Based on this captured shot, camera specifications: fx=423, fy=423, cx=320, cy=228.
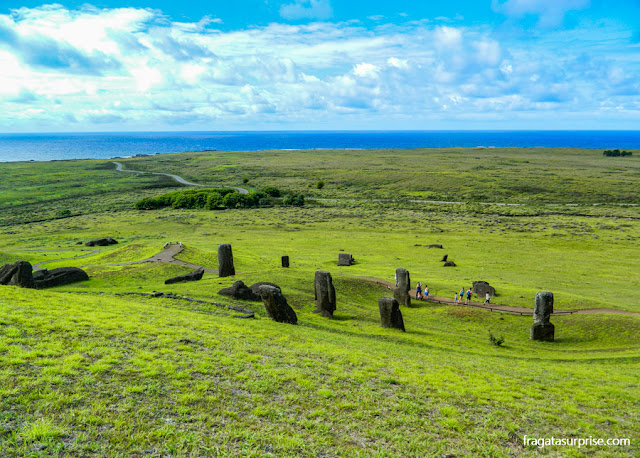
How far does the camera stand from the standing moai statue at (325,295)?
3250 cm

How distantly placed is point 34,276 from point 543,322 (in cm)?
4226

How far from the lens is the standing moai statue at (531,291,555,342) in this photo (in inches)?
1209

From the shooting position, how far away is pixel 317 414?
14.8m

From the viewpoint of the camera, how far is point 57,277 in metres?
38.0

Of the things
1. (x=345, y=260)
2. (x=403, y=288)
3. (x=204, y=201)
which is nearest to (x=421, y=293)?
(x=403, y=288)

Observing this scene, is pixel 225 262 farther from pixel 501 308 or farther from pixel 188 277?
pixel 501 308

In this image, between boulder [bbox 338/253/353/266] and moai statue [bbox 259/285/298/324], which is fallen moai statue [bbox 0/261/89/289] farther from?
boulder [bbox 338/253/353/266]

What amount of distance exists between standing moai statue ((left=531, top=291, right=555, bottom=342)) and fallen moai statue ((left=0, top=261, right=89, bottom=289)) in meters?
39.4

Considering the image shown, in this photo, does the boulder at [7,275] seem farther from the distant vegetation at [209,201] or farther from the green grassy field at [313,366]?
the distant vegetation at [209,201]

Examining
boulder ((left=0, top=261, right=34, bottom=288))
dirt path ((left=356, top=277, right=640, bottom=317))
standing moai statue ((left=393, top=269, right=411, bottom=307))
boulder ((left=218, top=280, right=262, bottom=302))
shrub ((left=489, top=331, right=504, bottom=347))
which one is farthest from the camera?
standing moai statue ((left=393, top=269, right=411, bottom=307))

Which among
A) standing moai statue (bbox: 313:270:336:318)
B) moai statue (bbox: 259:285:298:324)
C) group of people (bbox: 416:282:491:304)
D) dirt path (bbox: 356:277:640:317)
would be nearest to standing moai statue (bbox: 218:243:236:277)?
standing moai statue (bbox: 313:270:336:318)

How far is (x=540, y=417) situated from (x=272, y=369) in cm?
1075

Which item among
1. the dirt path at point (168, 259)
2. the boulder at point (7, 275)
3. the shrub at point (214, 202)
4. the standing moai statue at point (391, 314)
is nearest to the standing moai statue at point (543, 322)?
the standing moai statue at point (391, 314)

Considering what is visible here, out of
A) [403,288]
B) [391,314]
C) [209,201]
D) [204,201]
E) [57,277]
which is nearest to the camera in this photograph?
[391,314]
